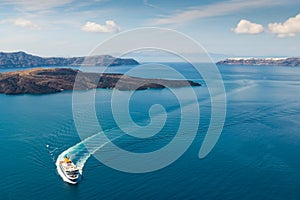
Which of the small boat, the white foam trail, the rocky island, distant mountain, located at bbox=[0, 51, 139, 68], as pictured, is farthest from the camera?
distant mountain, located at bbox=[0, 51, 139, 68]

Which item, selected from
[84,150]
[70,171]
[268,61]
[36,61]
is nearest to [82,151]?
[84,150]

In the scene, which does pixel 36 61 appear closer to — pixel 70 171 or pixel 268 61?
pixel 70 171

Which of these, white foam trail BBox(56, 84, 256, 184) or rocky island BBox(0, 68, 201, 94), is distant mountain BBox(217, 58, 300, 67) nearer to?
rocky island BBox(0, 68, 201, 94)

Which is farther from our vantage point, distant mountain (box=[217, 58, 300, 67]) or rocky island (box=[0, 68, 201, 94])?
distant mountain (box=[217, 58, 300, 67])

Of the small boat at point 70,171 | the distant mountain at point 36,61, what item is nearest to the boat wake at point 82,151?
the small boat at point 70,171

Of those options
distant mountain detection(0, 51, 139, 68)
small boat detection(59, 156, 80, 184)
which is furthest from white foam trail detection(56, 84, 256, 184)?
distant mountain detection(0, 51, 139, 68)
